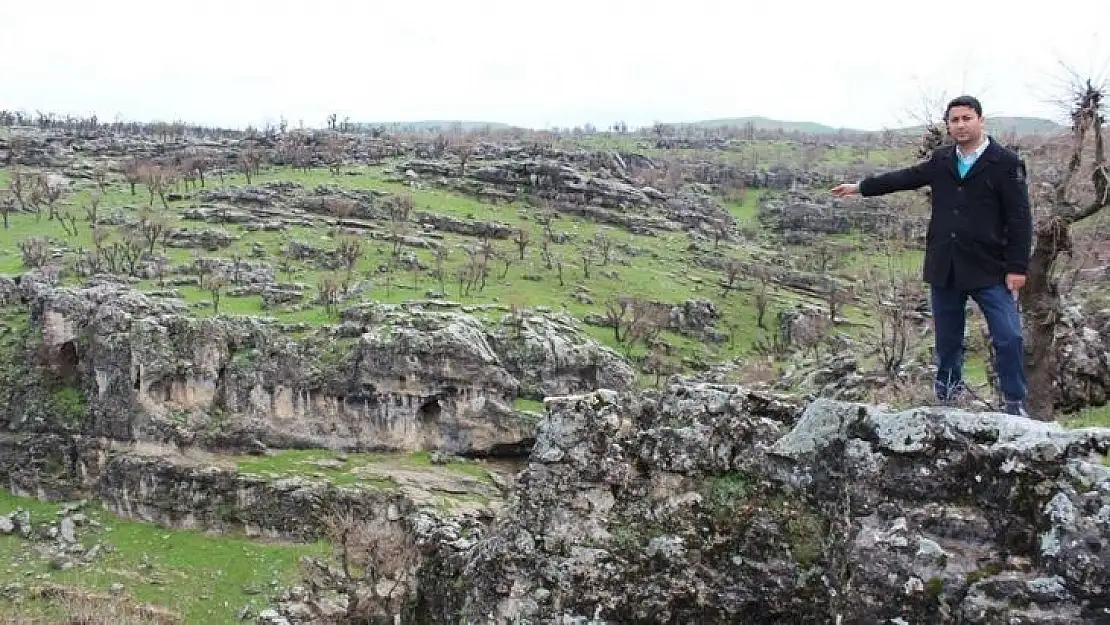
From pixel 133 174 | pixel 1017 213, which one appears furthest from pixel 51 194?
pixel 1017 213

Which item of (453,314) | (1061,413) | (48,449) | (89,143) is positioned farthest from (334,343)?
(89,143)

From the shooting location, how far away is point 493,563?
7.86m

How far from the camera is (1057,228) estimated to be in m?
9.84

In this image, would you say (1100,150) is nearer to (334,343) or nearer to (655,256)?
(334,343)

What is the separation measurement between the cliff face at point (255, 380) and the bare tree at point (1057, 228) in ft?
134

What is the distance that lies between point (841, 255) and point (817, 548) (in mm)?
104213

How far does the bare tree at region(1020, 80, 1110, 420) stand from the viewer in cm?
994

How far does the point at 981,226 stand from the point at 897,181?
96 cm

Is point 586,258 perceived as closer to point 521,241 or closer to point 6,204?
point 521,241

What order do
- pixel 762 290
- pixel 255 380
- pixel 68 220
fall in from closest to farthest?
1. pixel 255 380
2. pixel 68 220
3. pixel 762 290

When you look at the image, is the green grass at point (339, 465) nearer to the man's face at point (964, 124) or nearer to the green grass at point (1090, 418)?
the green grass at point (1090, 418)

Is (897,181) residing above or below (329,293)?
above

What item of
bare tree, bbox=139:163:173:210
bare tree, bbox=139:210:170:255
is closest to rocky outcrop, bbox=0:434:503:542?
bare tree, bbox=139:210:170:255

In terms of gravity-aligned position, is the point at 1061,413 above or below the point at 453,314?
above
